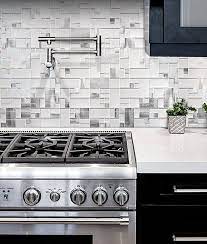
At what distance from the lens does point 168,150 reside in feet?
7.55

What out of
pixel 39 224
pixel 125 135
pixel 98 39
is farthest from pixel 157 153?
pixel 98 39

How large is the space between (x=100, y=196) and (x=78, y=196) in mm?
83

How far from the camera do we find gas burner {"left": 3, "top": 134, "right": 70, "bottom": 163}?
2131mm

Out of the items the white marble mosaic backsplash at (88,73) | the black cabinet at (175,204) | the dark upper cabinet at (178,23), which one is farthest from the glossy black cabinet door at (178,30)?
the black cabinet at (175,204)

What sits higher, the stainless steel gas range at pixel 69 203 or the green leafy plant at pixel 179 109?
the green leafy plant at pixel 179 109

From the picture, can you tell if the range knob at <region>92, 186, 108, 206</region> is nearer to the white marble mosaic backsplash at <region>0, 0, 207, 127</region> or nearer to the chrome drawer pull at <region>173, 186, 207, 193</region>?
the chrome drawer pull at <region>173, 186, 207, 193</region>

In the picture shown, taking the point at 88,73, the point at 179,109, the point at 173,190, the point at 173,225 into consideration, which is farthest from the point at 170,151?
the point at 88,73

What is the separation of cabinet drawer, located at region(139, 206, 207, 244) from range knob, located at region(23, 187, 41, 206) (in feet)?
1.35

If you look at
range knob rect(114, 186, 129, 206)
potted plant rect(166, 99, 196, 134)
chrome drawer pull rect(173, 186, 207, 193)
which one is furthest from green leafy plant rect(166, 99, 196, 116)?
range knob rect(114, 186, 129, 206)

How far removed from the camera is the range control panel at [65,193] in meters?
2.05

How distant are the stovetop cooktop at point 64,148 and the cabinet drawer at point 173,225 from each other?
0.24m

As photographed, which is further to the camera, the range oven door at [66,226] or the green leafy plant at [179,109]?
the green leafy plant at [179,109]

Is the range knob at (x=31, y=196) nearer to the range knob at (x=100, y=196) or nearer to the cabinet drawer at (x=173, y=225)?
the range knob at (x=100, y=196)

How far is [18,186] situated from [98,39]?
3.17ft
